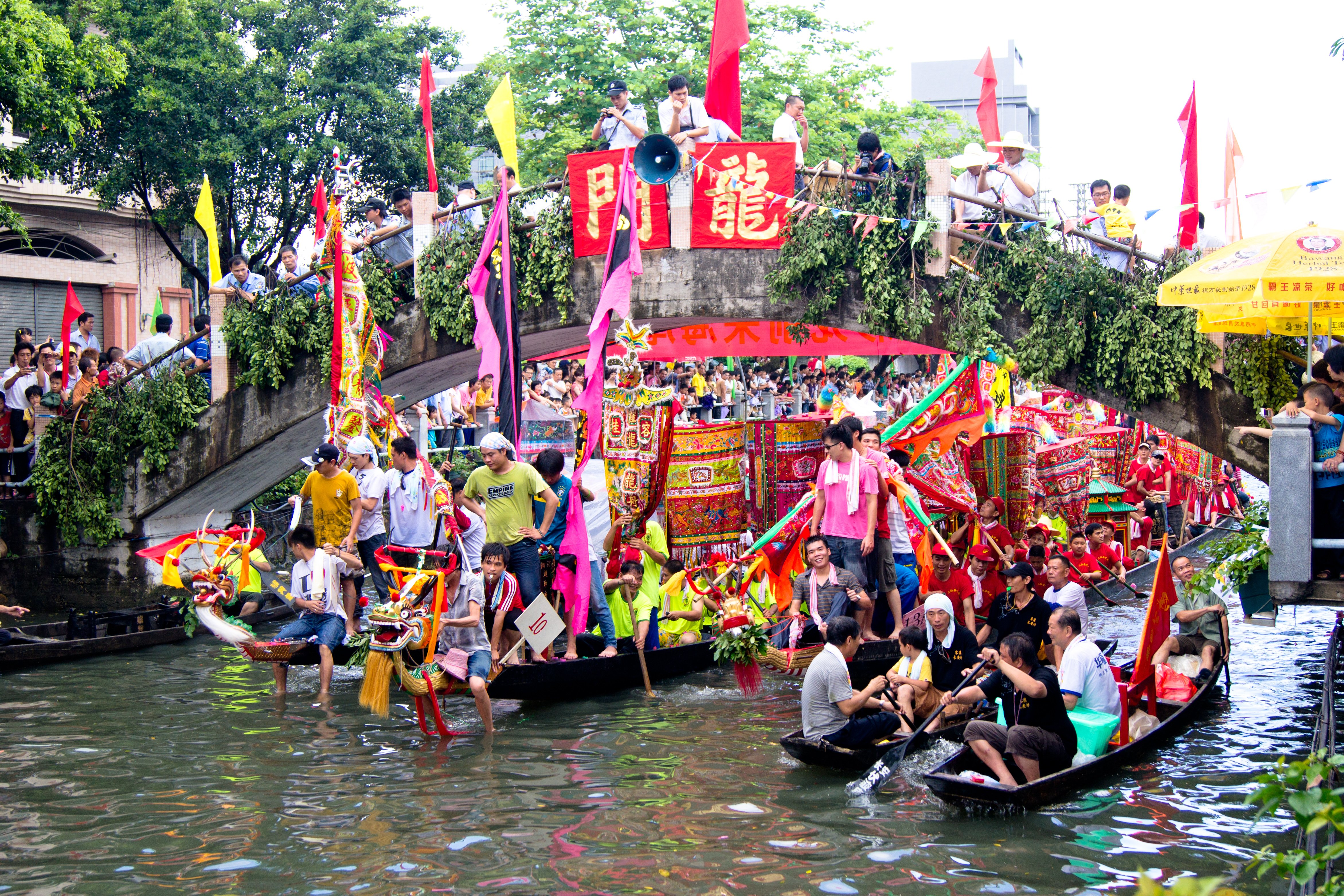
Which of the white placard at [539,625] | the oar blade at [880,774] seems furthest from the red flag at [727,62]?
the oar blade at [880,774]

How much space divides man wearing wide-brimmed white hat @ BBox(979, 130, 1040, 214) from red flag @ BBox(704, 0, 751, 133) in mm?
2771

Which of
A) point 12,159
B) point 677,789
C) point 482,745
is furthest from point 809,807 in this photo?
point 12,159

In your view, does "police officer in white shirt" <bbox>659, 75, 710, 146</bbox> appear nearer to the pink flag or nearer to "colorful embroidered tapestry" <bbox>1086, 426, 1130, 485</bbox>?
the pink flag

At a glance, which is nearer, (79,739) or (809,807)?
(809,807)

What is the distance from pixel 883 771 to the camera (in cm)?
802

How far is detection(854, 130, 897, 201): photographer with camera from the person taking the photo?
42.3ft

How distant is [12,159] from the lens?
A: 1529 cm

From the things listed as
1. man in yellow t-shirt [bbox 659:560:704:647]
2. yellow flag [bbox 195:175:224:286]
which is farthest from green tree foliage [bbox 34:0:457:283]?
man in yellow t-shirt [bbox 659:560:704:647]

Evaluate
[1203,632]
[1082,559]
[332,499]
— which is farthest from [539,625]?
[1082,559]

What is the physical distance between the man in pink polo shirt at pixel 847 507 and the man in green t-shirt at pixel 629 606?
1639 mm

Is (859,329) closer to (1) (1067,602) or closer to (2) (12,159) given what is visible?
(1) (1067,602)

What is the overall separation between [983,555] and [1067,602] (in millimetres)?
2037

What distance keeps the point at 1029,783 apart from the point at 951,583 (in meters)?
4.70

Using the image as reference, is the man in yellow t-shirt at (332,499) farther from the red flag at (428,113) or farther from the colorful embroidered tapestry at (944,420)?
the colorful embroidered tapestry at (944,420)
